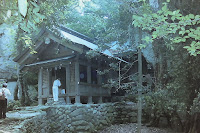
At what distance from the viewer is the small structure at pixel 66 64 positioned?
1181cm

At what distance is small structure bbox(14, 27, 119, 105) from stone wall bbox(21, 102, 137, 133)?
128 cm

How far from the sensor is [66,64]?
12297 millimetres

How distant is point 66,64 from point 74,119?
3.49 meters

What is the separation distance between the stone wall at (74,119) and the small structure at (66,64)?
1.28 m

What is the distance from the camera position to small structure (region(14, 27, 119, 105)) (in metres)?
11.8

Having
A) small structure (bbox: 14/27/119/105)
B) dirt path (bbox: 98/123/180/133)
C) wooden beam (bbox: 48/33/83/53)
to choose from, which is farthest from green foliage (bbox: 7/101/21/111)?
dirt path (bbox: 98/123/180/133)

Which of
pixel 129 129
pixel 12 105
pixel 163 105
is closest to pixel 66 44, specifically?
pixel 129 129

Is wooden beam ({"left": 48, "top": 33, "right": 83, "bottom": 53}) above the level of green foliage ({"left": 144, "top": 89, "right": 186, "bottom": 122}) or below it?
above

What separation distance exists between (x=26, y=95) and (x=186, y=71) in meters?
12.2

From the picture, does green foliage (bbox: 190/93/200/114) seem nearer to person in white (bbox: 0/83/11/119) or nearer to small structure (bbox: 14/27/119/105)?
small structure (bbox: 14/27/119/105)

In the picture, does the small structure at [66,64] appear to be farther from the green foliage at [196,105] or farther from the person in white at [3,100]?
the green foliage at [196,105]

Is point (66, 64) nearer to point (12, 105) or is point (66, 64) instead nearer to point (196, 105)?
point (12, 105)

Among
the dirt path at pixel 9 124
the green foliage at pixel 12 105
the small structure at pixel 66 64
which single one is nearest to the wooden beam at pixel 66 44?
the small structure at pixel 66 64

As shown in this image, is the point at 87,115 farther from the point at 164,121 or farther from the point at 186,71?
the point at 186,71
